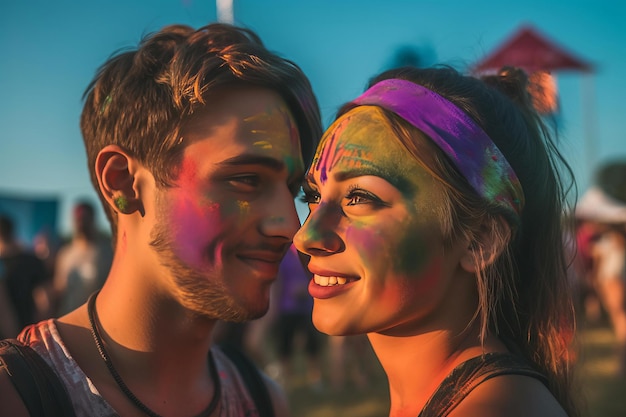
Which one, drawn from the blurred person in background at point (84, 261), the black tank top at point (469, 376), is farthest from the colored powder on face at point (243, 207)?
the blurred person in background at point (84, 261)

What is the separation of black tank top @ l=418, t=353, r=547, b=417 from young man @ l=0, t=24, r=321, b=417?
0.75 meters

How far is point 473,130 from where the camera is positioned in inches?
81.7

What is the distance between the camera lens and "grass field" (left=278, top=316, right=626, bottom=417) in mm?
6699

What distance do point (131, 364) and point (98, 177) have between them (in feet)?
2.24

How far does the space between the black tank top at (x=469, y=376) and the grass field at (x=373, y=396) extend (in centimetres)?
447

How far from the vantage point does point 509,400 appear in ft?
5.86

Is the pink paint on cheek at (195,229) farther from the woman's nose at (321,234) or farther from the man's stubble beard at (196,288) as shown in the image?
the woman's nose at (321,234)

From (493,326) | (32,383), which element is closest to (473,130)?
(493,326)

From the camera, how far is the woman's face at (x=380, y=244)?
2.02 m

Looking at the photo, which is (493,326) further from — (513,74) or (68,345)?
(68,345)

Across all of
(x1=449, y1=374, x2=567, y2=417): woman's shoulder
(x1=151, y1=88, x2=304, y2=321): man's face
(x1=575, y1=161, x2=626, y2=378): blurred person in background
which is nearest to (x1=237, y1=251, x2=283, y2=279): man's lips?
(x1=151, y1=88, x2=304, y2=321): man's face

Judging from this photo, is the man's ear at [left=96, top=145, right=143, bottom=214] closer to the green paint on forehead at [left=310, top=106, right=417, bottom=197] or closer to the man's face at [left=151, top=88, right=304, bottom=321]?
the man's face at [left=151, top=88, right=304, bottom=321]

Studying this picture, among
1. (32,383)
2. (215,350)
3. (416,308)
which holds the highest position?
(416,308)

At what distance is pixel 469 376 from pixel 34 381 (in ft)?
4.08
